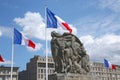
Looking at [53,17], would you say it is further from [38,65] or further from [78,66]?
[38,65]

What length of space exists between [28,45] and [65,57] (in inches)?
227

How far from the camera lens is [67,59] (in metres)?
32.5

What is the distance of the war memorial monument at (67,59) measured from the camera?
104 feet

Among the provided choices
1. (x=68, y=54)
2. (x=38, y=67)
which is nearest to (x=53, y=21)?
(x=68, y=54)

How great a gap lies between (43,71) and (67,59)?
104134 millimetres

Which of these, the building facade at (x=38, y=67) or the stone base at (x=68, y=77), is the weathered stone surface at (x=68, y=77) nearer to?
the stone base at (x=68, y=77)

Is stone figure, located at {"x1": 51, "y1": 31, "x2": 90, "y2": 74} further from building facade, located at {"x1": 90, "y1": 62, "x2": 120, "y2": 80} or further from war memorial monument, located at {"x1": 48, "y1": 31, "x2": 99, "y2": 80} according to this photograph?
building facade, located at {"x1": 90, "y1": 62, "x2": 120, "y2": 80}

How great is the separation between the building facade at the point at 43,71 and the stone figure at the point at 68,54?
88786mm

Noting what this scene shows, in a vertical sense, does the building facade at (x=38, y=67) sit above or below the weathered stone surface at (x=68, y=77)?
above

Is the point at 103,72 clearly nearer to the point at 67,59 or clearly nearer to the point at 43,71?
the point at 43,71

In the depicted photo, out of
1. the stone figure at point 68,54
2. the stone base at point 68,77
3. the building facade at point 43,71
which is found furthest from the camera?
the building facade at point 43,71

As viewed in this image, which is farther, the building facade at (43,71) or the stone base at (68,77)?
the building facade at (43,71)

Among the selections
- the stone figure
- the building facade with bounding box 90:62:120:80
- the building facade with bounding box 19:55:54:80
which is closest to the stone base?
the stone figure

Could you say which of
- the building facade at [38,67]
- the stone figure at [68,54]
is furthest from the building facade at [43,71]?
the stone figure at [68,54]
